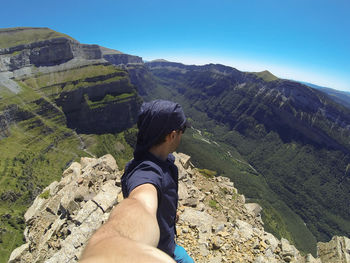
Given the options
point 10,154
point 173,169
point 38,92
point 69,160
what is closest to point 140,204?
point 173,169

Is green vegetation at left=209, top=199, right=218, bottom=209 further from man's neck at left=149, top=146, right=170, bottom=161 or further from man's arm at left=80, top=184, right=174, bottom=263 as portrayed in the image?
man's arm at left=80, top=184, right=174, bottom=263

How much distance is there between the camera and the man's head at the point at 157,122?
3.98 metres

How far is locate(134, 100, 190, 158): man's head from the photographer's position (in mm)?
3977

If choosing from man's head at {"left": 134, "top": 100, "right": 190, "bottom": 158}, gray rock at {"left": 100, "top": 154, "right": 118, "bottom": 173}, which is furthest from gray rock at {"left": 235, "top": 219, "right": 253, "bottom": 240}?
gray rock at {"left": 100, "top": 154, "right": 118, "bottom": 173}

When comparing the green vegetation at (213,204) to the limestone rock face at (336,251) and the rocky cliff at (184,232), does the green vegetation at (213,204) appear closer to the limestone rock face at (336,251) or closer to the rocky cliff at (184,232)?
the rocky cliff at (184,232)

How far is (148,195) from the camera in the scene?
3361mm

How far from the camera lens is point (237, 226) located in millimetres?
13000

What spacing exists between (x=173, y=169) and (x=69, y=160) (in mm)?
130926

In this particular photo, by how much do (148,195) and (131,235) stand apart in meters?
1.01

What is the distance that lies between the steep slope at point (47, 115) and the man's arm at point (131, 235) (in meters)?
59.8

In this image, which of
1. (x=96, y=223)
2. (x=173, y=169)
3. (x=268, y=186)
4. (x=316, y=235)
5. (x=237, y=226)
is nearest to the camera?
(x=173, y=169)

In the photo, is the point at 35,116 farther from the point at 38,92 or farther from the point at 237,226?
the point at 237,226

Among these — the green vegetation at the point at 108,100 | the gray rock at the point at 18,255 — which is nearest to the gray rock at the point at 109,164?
the gray rock at the point at 18,255

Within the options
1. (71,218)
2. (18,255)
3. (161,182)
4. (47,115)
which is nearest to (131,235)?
(161,182)
